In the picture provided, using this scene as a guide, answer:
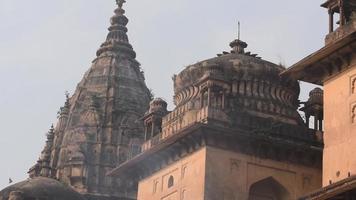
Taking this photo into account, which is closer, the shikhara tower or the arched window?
the arched window

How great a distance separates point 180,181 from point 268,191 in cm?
278

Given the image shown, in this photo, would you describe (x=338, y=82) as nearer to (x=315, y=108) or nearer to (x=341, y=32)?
(x=341, y=32)

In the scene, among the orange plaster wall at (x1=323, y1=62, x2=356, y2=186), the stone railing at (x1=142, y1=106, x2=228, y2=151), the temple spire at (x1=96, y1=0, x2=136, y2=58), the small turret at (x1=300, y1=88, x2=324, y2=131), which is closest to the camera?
the orange plaster wall at (x1=323, y1=62, x2=356, y2=186)

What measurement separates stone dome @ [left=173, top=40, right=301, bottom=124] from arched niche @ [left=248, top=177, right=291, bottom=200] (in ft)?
8.46

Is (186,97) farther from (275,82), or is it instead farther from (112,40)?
(112,40)

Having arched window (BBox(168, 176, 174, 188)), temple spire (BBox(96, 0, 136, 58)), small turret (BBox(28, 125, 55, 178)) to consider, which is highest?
Answer: temple spire (BBox(96, 0, 136, 58))

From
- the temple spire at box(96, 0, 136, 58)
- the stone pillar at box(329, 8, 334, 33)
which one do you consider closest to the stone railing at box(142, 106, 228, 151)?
the stone pillar at box(329, 8, 334, 33)

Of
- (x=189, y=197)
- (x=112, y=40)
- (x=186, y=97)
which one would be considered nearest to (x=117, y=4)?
(x=112, y=40)

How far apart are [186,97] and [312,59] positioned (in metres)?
8.35

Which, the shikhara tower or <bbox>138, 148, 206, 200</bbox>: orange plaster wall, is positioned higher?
the shikhara tower

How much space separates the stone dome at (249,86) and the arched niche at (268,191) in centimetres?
258

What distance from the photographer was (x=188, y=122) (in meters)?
29.5

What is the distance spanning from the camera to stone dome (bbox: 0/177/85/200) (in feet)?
137

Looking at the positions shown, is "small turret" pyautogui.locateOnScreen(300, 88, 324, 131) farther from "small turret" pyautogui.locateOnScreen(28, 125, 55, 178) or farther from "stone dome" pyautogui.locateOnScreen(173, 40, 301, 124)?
"small turret" pyautogui.locateOnScreen(28, 125, 55, 178)
